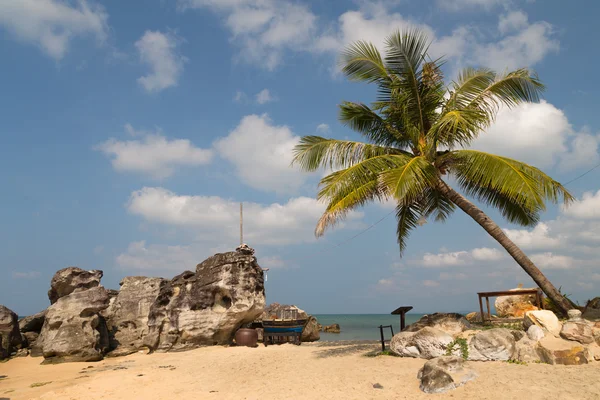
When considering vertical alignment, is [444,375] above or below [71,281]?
below

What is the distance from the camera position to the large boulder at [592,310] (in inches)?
469

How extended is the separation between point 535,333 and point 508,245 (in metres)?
3.22

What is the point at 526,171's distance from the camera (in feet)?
40.0

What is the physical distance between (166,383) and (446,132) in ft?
36.6

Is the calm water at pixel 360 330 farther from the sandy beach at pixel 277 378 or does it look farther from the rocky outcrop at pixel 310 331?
the sandy beach at pixel 277 378

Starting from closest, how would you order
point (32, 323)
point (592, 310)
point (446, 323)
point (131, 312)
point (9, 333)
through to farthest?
point (446, 323)
point (592, 310)
point (9, 333)
point (131, 312)
point (32, 323)

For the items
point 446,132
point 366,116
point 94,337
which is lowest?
point 94,337

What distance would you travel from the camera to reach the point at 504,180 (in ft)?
38.2

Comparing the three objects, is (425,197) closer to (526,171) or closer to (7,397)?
(526,171)

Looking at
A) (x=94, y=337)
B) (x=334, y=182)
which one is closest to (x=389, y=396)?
(x=334, y=182)

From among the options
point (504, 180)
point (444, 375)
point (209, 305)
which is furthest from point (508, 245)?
point (209, 305)

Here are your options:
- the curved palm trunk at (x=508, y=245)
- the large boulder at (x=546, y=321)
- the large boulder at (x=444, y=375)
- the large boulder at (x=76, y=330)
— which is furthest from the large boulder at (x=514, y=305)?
the large boulder at (x=76, y=330)

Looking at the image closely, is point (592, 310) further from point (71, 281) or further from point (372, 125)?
point (71, 281)

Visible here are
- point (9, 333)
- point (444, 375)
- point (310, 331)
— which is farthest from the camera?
point (310, 331)
